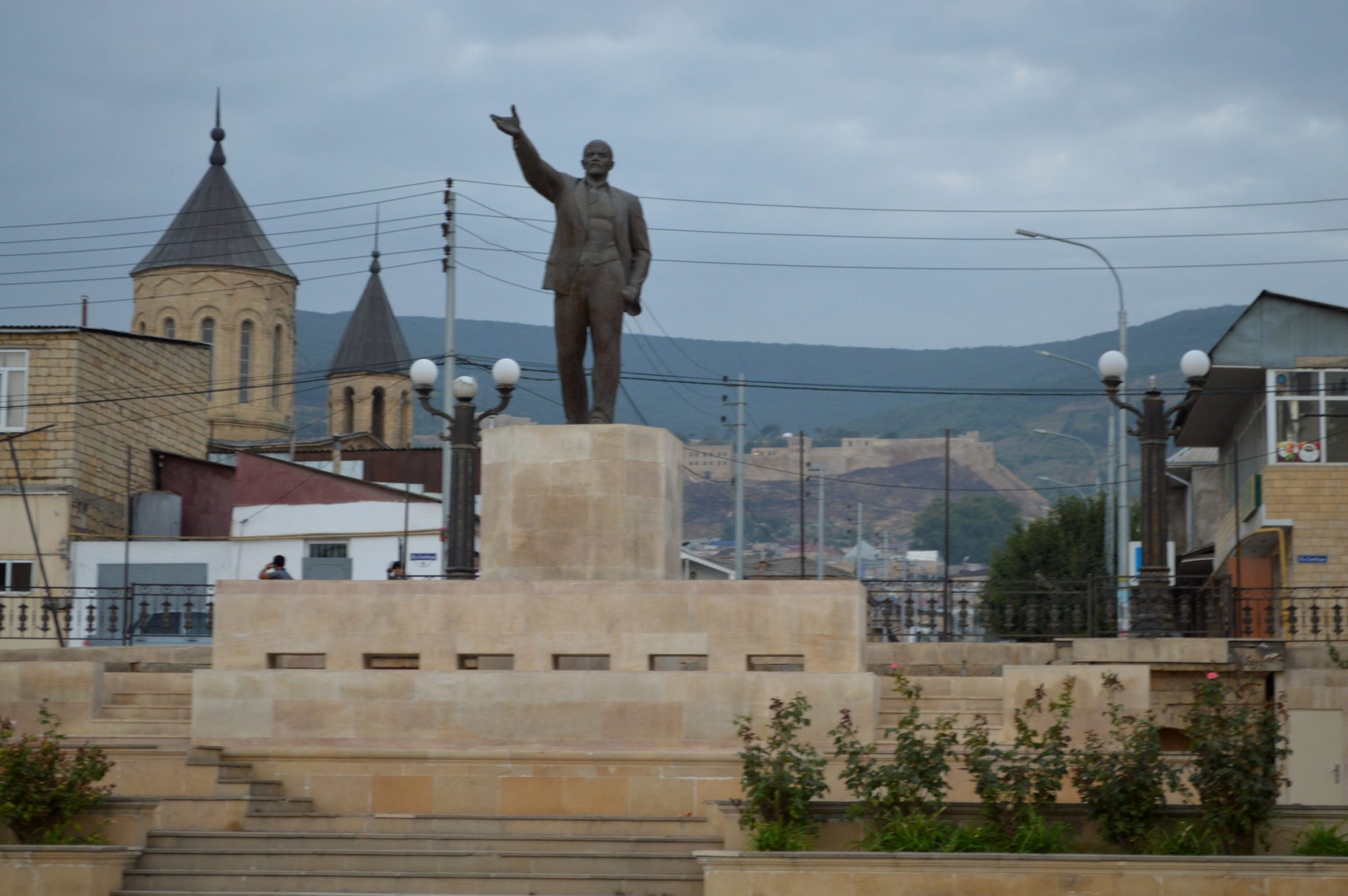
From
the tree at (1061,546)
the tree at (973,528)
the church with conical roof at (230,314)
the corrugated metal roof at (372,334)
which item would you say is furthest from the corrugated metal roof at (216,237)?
the tree at (973,528)

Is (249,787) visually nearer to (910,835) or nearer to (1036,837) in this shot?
(910,835)

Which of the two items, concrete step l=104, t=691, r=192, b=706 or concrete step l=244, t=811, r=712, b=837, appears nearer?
concrete step l=244, t=811, r=712, b=837

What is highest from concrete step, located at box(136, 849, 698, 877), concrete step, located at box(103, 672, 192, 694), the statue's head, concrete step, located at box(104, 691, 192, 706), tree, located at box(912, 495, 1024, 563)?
tree, located at box(912, 495, 1024, 563)

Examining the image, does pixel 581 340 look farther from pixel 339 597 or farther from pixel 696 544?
pixel 696 544

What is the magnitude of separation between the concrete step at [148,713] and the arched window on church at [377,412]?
7394 cm

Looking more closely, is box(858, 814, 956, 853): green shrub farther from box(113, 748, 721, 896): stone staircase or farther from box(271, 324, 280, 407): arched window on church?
box(271, 324, 280, 407): arched window on church

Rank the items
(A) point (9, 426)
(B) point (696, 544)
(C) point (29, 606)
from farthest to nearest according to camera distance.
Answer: (B) point (696, 544), (A) point (9, 426), (C) point (29, 606)

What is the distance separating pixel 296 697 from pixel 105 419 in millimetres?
25972

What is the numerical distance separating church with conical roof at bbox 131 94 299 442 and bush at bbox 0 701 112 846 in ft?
215

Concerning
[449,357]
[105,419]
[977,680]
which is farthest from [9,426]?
[977,680]

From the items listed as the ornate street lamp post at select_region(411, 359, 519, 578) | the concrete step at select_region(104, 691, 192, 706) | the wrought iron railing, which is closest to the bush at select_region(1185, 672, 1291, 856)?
the wrought iron railing

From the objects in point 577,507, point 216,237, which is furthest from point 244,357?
point 577,507

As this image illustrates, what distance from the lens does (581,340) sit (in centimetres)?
1605

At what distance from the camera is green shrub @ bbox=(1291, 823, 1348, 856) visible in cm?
1166
